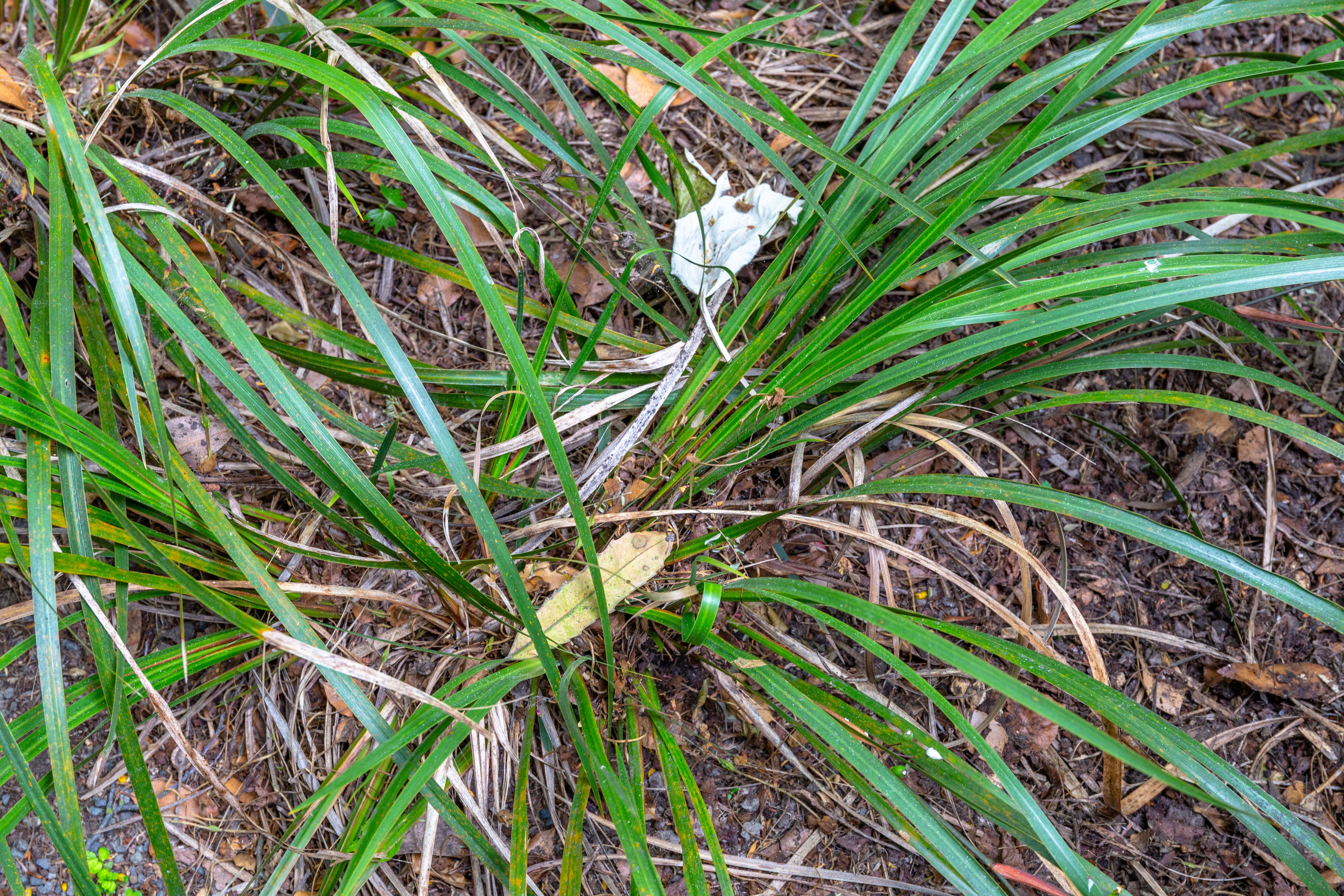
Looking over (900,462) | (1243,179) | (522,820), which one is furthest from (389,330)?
(1243,179)

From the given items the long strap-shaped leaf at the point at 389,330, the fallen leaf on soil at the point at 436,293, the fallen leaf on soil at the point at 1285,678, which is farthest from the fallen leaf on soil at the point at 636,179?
the fallen leaf on soil at the point at 1285,678

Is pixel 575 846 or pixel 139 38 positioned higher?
pixel 139 38

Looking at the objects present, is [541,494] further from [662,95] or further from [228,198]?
[228,198]

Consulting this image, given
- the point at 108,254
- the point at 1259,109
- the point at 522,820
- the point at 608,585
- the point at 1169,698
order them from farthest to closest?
1. the point at 1259,109
2. the point at 1169,698
3. the point at 608,585
4. the point at 522,820
5. the point at 108,254

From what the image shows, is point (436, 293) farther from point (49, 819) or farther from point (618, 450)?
point (49, 819)

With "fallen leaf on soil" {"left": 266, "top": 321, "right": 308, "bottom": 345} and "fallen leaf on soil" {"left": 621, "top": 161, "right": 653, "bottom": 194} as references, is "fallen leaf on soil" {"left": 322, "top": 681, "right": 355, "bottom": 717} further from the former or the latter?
"fallen leaf on soil" {"left": 621, "top": 161, "right": 653, "bottom": 194}

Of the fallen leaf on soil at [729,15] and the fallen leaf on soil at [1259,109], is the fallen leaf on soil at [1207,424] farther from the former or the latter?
the fallen leaf on soil at [729,15]

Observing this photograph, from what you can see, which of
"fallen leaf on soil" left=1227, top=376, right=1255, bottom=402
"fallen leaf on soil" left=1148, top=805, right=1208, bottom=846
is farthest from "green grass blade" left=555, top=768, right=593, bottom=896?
"fallen leaf on soil" left=1227, top=376, right=1255, bottom=402
